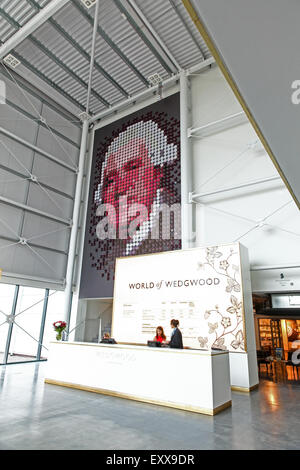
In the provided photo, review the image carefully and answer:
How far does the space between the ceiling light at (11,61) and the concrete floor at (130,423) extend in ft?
31.7

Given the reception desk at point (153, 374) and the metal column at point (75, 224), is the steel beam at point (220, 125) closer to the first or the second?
the metal column at point (75, 224)

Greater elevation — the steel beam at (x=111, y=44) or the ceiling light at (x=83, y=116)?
the steel beam at (x=111, y=44)

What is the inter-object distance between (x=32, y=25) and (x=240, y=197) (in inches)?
303

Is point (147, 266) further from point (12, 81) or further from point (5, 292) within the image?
point (12, 81)

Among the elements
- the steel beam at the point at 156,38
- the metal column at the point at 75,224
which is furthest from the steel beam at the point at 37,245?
the steel beam at the point at 156,38

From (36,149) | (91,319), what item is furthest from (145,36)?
(91,319)

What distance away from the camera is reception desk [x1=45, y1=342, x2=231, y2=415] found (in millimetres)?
4402

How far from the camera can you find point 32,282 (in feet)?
32.4

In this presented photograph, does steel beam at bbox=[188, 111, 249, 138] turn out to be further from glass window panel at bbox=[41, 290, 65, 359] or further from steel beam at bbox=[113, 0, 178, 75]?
glass window panel at bbox=[41, 290, 65, 359]

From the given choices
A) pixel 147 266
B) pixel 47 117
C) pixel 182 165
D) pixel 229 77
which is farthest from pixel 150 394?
pixel 47 117

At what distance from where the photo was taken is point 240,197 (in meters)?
8.43

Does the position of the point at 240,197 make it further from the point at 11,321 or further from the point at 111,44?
the point at 11,321

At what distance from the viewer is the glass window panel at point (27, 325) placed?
9.83 meters

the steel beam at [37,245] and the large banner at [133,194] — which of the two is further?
the large banner at [133,194]
